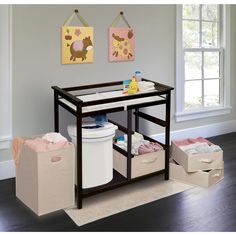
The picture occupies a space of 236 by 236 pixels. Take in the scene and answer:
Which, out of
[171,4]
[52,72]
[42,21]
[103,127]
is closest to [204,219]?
[103,127]

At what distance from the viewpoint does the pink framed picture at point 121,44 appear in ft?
10.9

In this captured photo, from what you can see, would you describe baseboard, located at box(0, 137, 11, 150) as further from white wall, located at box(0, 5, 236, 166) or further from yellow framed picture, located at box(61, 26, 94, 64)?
yellow framed picture, located at box(61, 26, 94, 64)

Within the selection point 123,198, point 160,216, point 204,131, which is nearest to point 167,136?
point 123,198

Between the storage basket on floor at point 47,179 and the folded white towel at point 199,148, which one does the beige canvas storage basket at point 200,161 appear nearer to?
the folded white towel at point 199,148

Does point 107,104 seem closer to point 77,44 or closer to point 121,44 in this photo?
point 77,44

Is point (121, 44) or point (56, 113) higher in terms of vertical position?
point (121, 44)

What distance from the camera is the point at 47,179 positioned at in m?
2.32

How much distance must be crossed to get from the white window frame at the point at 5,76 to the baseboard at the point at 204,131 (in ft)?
5.07

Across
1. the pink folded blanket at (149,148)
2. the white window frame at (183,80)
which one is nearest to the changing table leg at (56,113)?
the pink folded blanket at (149,148)

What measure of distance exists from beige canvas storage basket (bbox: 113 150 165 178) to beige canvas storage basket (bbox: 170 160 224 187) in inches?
5.2

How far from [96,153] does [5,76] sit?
3.21ft

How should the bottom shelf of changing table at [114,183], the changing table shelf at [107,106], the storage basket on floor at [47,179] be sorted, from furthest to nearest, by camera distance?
the bottom shelf of changing table at [114,183] → the changing table shelf at [107,106] → the storage basket on floor at [47,179]

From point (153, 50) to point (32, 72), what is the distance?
130cm
